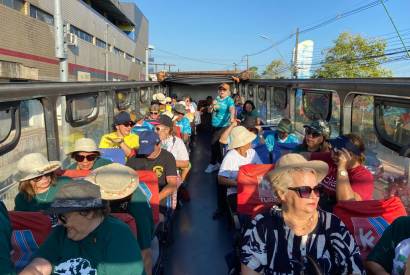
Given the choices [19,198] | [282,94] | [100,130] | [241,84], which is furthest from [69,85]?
[241,84]

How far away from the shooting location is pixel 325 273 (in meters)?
1.84

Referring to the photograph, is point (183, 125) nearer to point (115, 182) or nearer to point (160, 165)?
point (160, 165)

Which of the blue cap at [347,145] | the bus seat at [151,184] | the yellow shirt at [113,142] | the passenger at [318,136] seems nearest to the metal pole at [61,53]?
the yellow shirt at [113,142]

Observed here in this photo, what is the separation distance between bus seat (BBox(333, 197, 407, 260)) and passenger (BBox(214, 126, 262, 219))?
1513mm

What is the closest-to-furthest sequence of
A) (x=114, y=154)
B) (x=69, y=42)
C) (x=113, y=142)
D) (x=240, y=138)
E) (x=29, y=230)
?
(x=29, y=230), (x=240, y=138), (x=114, y=154), (x=113, y=142), (x=69, y=42)

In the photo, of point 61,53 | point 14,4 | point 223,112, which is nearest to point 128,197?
point 223,112

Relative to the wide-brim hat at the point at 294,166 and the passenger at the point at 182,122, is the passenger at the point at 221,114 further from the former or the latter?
the wide-brim hat at the point at 294,166

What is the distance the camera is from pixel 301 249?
1.84 metres

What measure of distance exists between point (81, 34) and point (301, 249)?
1025 inches

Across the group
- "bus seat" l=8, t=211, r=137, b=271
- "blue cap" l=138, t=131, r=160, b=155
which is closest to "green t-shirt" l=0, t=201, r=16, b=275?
"bus seat" l=8, t=211, r=137, b=271

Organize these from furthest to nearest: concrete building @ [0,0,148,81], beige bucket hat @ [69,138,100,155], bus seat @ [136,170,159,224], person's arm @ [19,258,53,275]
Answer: concrete building @ [0,0,148,81], beige bucket hat @ [69,138,100,155], bus seat @ [136,170,159,224], person's arm @ [19,258,53,275]

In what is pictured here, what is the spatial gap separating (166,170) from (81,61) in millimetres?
22333

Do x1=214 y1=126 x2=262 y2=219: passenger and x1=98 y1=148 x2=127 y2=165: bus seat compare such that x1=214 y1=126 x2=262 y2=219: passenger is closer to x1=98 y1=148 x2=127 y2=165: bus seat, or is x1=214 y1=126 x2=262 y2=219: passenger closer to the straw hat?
the straw hat

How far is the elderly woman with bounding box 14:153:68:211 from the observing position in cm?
275
